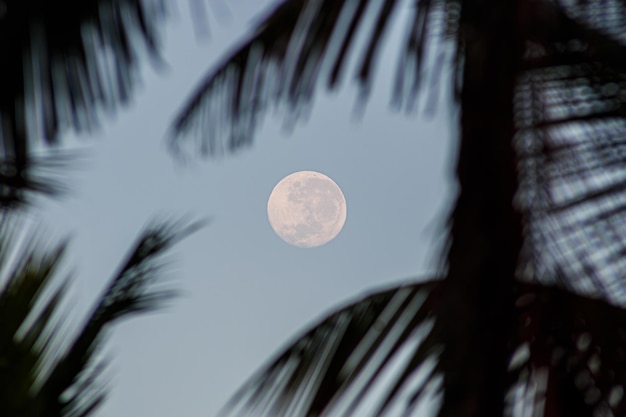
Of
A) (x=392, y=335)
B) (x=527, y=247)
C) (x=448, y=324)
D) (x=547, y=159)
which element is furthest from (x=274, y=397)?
(x=547, y=159)

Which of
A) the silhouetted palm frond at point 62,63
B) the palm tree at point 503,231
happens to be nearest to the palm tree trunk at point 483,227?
the palm tree at point 503,231

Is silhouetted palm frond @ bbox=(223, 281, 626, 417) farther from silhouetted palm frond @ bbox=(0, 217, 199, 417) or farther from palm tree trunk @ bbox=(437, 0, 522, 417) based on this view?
silhouetted palm frond @ bbox=(0, 217, 199, 417)

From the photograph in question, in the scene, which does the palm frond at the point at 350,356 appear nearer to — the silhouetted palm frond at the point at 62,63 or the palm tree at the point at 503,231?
the palm tree at the point at 503,231

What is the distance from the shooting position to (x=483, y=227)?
113 centimetres

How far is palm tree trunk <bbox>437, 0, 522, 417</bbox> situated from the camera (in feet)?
3.49

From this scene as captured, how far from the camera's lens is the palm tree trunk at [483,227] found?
1.06 m

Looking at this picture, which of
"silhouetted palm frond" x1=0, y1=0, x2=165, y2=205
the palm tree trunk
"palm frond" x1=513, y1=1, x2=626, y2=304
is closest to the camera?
the palm tree trunk

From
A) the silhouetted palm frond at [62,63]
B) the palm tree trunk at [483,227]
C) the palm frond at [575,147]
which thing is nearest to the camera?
the palm tree trunk at [483,227]

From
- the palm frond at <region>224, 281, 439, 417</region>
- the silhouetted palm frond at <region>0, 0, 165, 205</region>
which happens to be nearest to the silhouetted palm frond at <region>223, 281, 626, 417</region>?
the palm frond at <region>224, 281, 439, 417</region>

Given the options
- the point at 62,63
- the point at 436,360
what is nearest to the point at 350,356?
the point at 436,360

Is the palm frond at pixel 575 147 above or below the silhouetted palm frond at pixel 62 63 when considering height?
below

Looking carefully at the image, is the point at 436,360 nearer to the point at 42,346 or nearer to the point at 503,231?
the point at 503,231

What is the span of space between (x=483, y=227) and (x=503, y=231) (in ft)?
0.11

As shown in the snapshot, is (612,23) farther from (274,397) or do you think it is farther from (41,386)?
(41,386)
